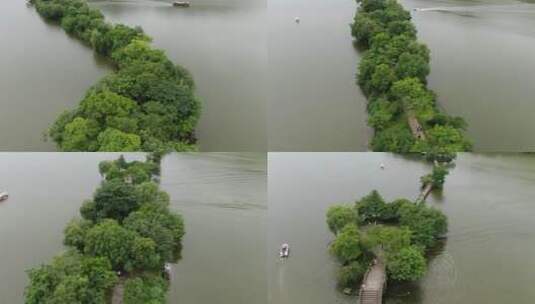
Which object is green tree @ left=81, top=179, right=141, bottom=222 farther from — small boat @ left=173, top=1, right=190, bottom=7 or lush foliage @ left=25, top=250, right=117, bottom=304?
small boat @ left=173, top=1, right=190, bottom=7

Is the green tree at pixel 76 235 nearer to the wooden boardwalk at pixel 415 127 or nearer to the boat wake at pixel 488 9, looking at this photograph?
the wooden boardwalk at pixel 415 127

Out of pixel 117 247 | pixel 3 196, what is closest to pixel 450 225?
pixel 117 247

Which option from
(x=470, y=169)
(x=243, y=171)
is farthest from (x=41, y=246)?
(x=470, y=169)

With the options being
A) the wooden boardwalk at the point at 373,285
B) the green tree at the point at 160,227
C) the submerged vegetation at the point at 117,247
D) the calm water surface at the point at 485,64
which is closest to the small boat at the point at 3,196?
the submerged vegetation at the point at 117,247

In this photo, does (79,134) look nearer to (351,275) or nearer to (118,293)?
(118,293)

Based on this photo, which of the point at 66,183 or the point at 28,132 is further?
the point at 66,183

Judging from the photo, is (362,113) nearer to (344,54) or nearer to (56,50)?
(344,54)
